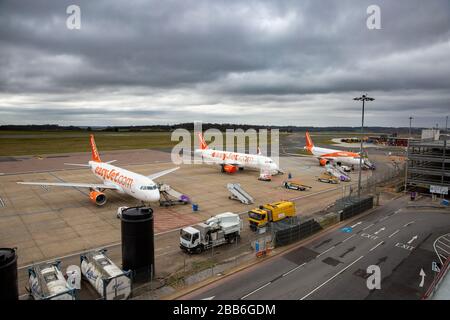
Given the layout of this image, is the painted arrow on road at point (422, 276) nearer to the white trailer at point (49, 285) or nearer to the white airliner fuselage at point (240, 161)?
the white trailer at point (49, 285)

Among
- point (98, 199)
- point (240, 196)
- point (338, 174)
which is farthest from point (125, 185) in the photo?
point (338, 174)

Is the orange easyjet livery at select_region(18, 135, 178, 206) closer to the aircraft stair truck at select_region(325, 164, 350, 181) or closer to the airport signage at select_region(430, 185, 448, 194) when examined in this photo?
the aircraft stair truck at select_region(325, 164, 350, 181)

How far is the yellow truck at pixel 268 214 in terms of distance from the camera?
3306 cm

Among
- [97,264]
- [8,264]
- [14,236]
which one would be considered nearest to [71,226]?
[14,236]

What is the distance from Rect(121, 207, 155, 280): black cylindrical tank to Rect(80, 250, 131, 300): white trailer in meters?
1.50

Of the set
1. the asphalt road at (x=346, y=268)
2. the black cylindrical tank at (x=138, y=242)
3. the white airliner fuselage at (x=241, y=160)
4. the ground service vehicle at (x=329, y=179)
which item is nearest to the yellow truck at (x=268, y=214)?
the asphalt road at (x=346, y=268)

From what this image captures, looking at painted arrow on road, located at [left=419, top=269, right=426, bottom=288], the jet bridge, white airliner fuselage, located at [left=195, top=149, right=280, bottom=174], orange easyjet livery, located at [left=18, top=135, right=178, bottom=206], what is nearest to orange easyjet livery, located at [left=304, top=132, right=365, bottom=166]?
white airliner fuselage, located at [left=195, top=149, right=280, bottom=174]

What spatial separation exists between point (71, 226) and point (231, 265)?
20.3m

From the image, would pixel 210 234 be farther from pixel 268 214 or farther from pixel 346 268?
pixel 346 268

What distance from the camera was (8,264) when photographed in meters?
15.3

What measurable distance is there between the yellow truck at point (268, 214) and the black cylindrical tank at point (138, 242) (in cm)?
1387

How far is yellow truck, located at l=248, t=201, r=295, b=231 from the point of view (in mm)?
33062

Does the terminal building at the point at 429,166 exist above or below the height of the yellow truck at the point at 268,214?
above

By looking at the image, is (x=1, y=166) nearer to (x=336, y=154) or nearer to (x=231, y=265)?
(x=231, y=265)
